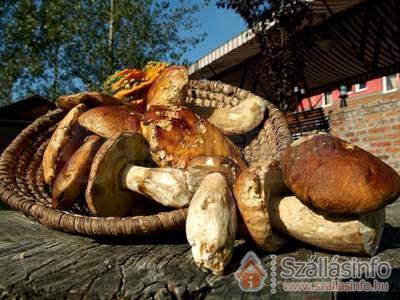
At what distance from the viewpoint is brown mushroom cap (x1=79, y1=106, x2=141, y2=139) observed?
4.28ft

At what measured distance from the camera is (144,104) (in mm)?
1750

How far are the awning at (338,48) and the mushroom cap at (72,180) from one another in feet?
18.6

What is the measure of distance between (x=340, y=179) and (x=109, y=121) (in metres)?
0.88

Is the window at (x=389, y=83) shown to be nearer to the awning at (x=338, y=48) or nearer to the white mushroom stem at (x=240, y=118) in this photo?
the awning at (x=338, y=48)

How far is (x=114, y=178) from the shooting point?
1.14 metres

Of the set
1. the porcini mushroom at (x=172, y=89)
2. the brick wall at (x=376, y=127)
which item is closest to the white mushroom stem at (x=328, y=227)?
the porcini mushroom at (x=172, y=89)

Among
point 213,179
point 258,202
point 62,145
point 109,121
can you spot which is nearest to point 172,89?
point 109,121

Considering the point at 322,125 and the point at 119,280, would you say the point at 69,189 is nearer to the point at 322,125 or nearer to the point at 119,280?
the point at 119,280

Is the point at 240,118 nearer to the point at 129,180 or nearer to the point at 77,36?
the point at 129,180

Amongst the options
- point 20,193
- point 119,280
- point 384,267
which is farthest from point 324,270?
point 20,193

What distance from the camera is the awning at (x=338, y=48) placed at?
19.9 feet

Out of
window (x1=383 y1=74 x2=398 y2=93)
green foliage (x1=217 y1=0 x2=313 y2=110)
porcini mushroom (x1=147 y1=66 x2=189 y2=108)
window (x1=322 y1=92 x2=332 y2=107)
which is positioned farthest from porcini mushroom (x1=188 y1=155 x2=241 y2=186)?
window (x1=383 y1=74 x2=398 y2=93)

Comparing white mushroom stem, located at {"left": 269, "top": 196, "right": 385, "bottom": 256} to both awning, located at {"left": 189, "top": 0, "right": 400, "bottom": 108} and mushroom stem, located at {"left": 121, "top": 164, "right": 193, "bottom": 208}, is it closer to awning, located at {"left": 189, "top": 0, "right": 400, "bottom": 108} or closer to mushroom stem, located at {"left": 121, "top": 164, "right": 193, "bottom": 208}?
mushroom stem, located at {"left": 121, "top": 164, "right": 193, "bottom": 208}

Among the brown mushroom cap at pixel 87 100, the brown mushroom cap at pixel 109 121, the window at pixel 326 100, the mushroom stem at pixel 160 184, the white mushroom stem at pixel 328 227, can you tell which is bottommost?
the white mushroom stem at pixel 328 227
